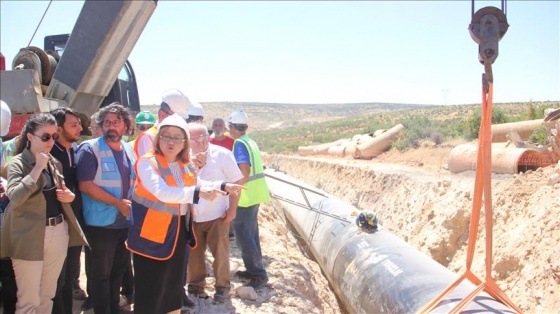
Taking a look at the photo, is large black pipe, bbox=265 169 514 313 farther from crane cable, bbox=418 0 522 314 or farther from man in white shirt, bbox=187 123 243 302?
man in white shirt, bbox=187 123 243 302

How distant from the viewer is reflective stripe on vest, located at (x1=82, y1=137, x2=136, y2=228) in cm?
388

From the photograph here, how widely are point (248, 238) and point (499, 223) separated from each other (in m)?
4.64

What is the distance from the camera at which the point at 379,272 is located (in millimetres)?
5438

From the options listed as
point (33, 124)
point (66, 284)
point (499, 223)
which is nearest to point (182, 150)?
point (33, 124)

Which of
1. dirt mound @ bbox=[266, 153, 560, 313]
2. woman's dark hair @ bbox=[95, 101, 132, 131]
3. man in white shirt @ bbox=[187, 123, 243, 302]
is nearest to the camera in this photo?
woman's dark hair @ bbox=[95, 101, 132, 131]

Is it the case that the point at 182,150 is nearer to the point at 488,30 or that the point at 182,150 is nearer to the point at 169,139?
the point at 169,139

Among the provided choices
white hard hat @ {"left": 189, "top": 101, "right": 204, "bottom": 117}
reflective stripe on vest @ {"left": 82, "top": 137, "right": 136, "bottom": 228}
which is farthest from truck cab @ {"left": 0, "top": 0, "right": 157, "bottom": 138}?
reflective stripe on vest @ {"left": 82, "top": 137, "right": 136, "bottom": 228}

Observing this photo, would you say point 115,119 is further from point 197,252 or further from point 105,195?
point 197,252

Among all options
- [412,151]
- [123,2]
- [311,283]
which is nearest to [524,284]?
[311,283]

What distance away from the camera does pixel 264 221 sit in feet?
29.8

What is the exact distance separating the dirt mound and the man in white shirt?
3682 millimetres

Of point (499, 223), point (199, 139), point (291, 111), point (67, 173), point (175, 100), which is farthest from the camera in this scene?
point (291, 111)

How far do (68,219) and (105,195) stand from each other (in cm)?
35

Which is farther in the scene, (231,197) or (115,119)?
(231,197)
